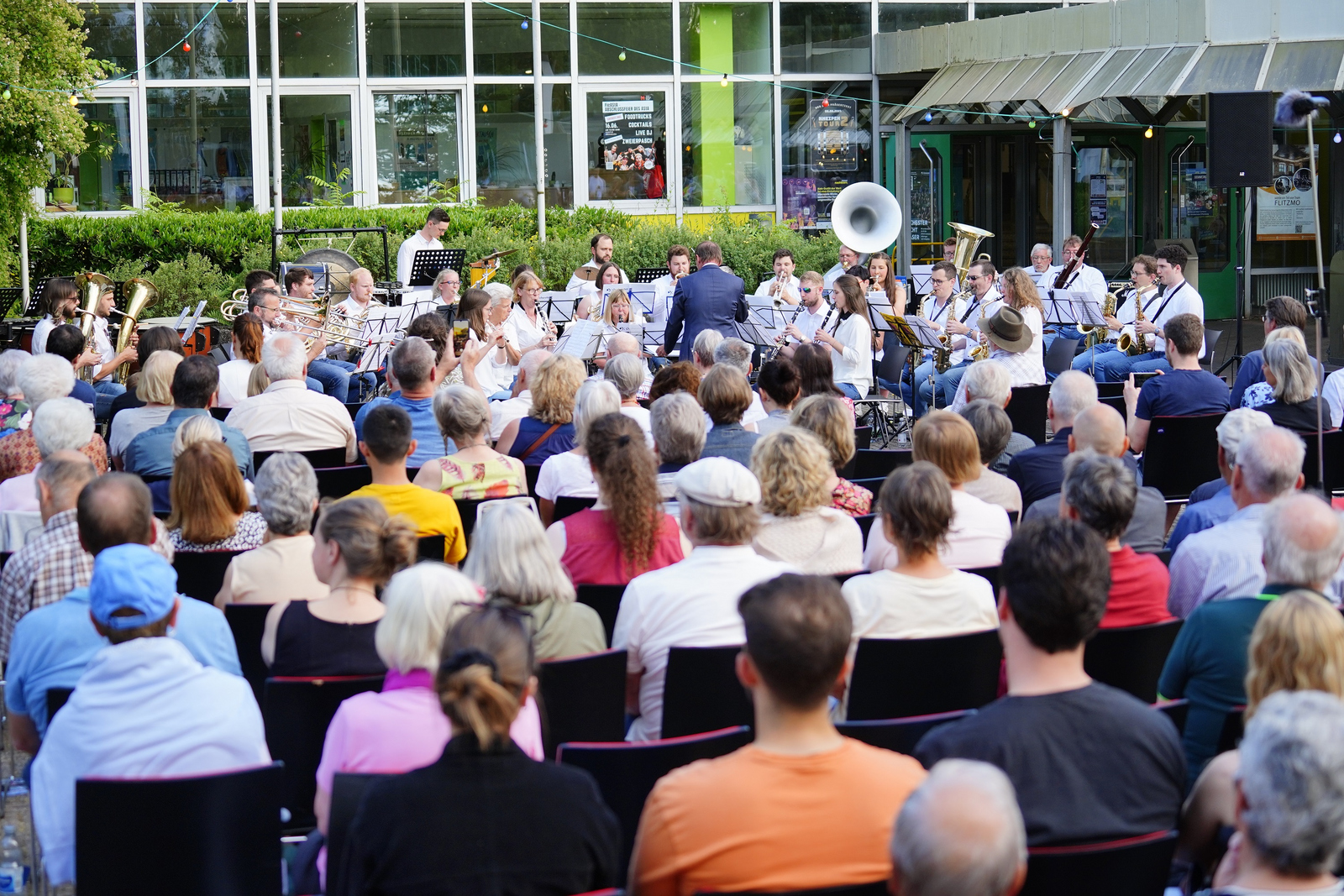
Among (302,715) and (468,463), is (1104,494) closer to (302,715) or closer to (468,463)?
(302,715)

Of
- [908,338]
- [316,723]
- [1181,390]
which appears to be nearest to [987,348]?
[908,338]

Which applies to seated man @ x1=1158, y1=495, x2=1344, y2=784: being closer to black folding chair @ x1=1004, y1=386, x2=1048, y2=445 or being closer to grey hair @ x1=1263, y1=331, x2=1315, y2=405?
grey hair @ x1=1263, y1=331, x2=1315, y2=405

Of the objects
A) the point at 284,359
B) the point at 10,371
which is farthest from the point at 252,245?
the point at 10,371

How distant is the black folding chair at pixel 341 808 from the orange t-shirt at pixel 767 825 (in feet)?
2.07

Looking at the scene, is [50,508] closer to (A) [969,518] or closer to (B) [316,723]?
(B) [316,723]

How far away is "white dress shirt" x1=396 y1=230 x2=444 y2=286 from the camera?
41.8 ft

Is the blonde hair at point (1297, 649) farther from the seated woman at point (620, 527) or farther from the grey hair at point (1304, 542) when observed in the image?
the seated woman at point (620, 527)

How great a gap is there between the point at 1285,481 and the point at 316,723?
9.15 feet

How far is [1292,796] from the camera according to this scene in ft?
6.91

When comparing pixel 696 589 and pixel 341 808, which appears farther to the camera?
pixel 696 589

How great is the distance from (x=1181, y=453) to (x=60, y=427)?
4.80 m

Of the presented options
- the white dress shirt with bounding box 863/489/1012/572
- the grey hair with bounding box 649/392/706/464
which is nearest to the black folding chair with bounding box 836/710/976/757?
the white dress shirt with bounding box 863/489/1012/572

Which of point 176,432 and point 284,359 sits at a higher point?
point 284,359

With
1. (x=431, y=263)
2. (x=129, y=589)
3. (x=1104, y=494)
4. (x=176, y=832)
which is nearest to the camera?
(x=176, y=832)
